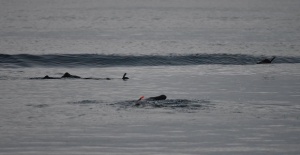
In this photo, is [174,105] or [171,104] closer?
[174,105]

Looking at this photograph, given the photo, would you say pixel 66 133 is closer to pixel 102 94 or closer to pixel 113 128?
pixel 113 128

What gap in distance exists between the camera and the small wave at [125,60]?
48.2 m

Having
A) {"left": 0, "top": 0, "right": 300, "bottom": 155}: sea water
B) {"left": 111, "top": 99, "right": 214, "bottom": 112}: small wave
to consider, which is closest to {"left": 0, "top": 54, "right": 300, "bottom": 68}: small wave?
{"left": 0, "top": 0, "right": 300, "bottom": 155}: sea water

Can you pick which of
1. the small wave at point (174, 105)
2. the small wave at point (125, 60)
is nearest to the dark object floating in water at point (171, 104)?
the small wave at point (174, 105)

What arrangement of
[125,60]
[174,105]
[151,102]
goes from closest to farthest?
[174,105], [151,102], [125,60]

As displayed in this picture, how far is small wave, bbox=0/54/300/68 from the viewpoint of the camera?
1897 inches

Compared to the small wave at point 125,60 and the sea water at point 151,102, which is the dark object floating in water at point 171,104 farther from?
the small wave at point 125,60

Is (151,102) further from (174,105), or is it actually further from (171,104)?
(174,105)

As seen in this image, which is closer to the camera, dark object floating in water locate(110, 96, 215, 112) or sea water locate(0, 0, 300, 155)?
sea water locate(0, 0, 300, 155)

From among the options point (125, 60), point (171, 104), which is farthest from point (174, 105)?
point (125, 60)

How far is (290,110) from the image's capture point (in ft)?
84.2

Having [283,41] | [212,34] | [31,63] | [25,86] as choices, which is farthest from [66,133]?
[212,34]

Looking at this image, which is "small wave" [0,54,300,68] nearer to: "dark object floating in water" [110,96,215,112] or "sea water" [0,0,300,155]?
"sea water" [0,0,300,155]

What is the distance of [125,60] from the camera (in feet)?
165
